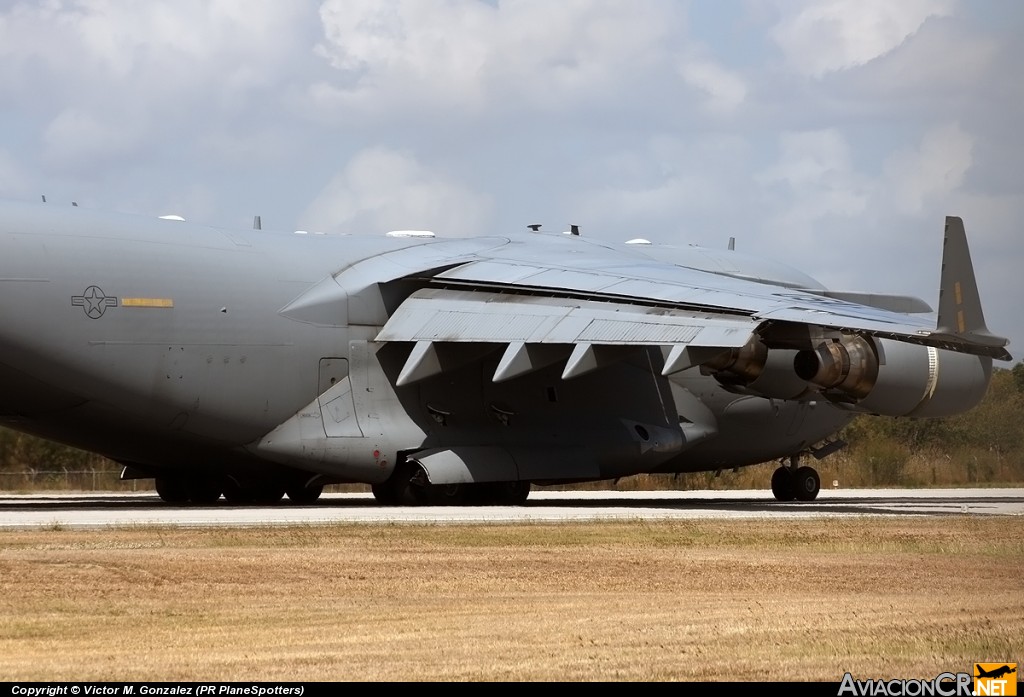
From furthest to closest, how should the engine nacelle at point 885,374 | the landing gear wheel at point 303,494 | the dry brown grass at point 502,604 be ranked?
the landing gear wheel at point 303,494, the engine nacelle at point 885,374, the dry brown grass at point 502,604

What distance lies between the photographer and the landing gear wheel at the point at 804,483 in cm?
2750

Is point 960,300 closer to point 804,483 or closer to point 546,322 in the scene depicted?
point 546,322

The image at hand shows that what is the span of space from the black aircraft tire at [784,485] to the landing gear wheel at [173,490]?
10.0m

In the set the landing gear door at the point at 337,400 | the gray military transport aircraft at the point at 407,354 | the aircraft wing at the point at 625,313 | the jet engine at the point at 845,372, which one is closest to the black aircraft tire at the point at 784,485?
the gray military transport aircraft at the point at 407,354

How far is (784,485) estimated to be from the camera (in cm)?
2769

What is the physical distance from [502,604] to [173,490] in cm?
1447

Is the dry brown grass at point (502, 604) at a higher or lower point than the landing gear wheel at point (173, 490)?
higher

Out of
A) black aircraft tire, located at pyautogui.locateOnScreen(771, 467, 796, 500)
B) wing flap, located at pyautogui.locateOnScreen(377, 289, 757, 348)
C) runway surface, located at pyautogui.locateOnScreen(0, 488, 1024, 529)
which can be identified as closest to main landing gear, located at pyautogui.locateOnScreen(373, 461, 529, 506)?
runway surface, located at pyautogui.locateOnScreen(0, 488, 1024, 529)

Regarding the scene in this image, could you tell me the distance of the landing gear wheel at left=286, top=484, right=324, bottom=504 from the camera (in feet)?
79.6

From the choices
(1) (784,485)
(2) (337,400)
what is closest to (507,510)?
(2) (337,400)

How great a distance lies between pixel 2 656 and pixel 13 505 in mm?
15885

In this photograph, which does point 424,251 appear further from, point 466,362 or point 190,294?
point 190,294

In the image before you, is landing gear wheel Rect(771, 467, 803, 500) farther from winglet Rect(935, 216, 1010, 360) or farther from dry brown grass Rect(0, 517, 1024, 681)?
dry brown grass Rect(0, 517, 1024, 681)

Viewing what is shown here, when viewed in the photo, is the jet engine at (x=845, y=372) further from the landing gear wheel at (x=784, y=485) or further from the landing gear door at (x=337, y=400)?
the landing gear wheel at (x=784, y=485)
